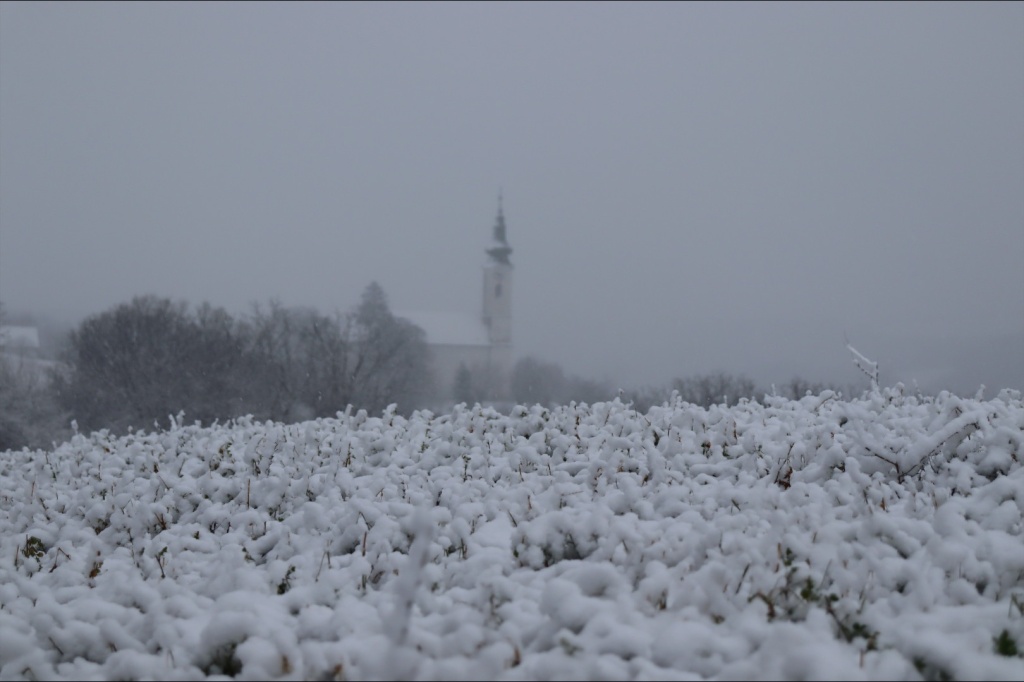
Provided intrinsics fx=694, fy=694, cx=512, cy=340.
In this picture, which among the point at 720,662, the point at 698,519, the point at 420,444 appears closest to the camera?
the point at 720,662

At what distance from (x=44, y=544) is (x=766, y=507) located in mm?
4974

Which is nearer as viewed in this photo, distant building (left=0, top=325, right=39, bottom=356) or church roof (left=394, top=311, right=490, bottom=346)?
distant building (left=0, top=325, right=39, bottom=356)

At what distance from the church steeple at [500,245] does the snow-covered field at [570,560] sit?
7449 centimetres

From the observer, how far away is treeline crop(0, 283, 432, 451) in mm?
30109

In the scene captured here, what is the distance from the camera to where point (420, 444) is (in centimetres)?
641

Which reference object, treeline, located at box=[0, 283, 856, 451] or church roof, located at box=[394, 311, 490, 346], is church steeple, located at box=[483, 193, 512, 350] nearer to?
church roof, located at box=[394, 311, 490, 346]

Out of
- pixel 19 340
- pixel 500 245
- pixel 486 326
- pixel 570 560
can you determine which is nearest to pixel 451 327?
pixel 486 326

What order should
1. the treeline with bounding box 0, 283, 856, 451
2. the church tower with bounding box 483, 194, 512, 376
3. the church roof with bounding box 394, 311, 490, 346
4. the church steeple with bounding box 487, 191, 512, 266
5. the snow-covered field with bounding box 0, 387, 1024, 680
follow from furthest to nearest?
the church steeple with bounding box 487, 191, 512, 266
the church tower with bounding box 483, 194, 512, 376
the church roof with bounding box 394, 311, 490, 346
the treeline with bounding box 0, 283, 856, 451
the snow-covered field with bounding box 0, 387, 1024, 680

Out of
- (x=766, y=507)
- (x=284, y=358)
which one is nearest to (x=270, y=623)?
(x=766, y=507)

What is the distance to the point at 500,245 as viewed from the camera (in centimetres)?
8006

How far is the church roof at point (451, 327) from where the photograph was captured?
76.0 metres

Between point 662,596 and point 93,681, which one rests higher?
point 662,596

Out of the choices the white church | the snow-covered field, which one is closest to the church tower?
the white church

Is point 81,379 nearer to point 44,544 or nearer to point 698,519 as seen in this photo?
point 44,544
